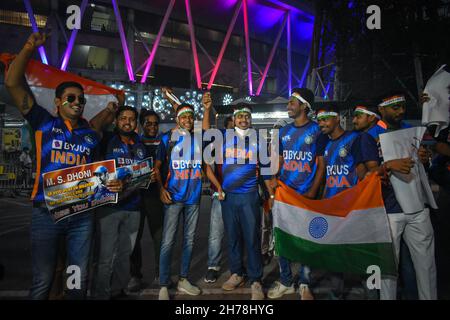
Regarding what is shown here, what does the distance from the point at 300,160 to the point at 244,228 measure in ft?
3.87

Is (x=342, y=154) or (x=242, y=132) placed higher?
(x=242, y=132)

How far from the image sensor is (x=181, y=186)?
457 centimetres

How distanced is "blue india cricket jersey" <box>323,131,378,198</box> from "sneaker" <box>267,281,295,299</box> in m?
1.30

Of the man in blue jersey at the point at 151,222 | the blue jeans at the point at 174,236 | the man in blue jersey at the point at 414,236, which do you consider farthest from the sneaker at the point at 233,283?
the man in blue jersey at the point at 414,236

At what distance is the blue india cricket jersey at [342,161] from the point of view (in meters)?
3.94

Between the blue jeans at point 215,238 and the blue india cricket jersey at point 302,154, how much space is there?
1369mm

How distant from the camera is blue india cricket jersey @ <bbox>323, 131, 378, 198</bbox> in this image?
394 centimetres

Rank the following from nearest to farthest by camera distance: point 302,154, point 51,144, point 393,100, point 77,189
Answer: point 51,144 → point 77,189 → point 393,100 → point 302,154

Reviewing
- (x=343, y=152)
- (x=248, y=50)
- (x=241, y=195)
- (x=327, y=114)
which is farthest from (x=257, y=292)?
(x=248, y=50)

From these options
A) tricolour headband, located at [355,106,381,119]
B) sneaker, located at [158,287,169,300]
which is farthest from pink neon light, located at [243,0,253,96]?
sneaker, located at [158,287,169,300]

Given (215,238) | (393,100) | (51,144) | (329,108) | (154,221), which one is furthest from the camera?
(215,238)

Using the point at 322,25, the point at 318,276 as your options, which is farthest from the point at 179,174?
the point at 322,25

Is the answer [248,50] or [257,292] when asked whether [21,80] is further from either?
[248,50]
